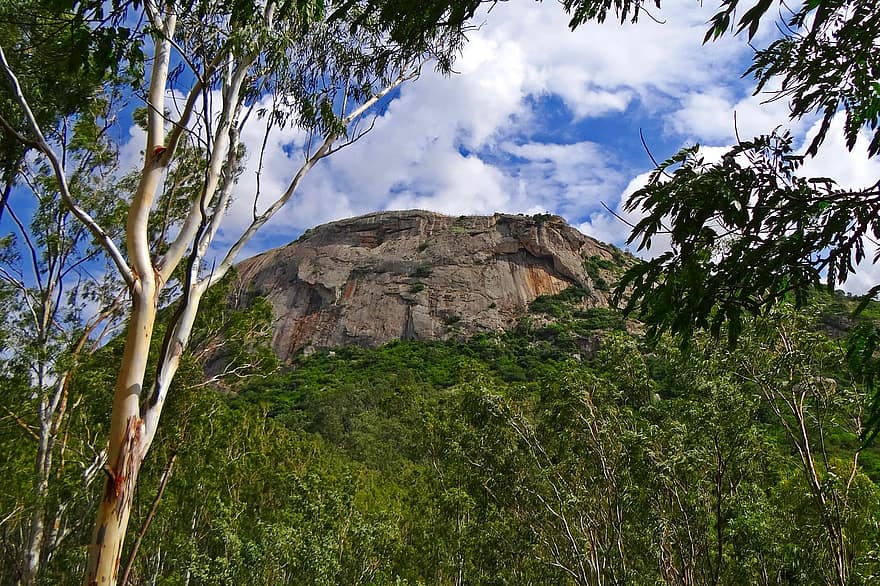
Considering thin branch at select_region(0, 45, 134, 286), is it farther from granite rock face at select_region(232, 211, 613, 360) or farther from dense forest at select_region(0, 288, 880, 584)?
granite rock face at select_region(232, 211, 613, 360)

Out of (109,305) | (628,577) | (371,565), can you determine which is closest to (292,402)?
(371,565)

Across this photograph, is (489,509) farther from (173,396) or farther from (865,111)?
(865,111)

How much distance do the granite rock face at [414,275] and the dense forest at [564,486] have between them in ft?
151

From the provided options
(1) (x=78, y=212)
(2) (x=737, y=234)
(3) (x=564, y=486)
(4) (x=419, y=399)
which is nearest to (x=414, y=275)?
(4) (x=419, y=399)

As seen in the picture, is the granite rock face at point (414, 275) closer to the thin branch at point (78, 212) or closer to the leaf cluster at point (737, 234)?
the thin branch at point (78, 212)

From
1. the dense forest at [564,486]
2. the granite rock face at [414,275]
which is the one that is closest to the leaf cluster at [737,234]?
the dense forest at [564,486]

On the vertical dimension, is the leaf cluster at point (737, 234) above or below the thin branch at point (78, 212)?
below

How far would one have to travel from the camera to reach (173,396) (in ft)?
24.2

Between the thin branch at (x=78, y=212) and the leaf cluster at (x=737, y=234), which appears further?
the thin branch at (x=78, y=212)

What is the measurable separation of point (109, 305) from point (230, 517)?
15.0 ft

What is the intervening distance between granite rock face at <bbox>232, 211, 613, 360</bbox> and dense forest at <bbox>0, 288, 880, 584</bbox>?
4615 cm

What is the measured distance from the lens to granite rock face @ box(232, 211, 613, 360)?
59.8 meters

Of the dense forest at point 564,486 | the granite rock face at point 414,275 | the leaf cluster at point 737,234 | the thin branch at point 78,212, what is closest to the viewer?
the leaf cluster at point 737,234

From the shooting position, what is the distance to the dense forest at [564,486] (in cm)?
685
